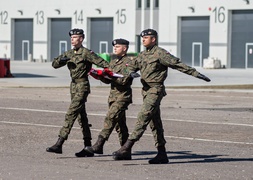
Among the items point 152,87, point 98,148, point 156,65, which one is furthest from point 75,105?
point 156,65

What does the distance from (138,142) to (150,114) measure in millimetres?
3247

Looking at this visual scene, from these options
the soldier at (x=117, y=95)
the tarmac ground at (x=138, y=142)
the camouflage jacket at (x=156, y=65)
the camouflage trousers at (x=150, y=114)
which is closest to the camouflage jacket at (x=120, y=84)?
the soldier at (x=117, y=95)

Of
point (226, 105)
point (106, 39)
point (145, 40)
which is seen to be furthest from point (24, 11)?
point (145, 40)

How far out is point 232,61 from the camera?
6838 centimetres

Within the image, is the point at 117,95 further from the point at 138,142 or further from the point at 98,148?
the point at 138,142

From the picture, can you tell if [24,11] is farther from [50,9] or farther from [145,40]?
[145,40]

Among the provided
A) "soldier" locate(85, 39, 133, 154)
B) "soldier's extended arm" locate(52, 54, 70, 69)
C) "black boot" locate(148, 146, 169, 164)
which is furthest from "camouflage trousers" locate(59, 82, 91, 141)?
"black boot" locate(148, 146, 169, 164)

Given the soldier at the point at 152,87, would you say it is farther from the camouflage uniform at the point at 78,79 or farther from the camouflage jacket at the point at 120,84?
the camouflage uniform at the point at 78,79

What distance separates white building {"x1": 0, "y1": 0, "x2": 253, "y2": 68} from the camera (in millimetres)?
67875

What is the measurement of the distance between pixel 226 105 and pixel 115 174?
15.8 m

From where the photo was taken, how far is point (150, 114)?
41.8 feet

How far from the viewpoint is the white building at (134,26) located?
67.9 m

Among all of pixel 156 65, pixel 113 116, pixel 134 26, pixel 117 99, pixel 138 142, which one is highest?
pixel 134 26

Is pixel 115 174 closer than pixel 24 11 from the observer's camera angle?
Yes
